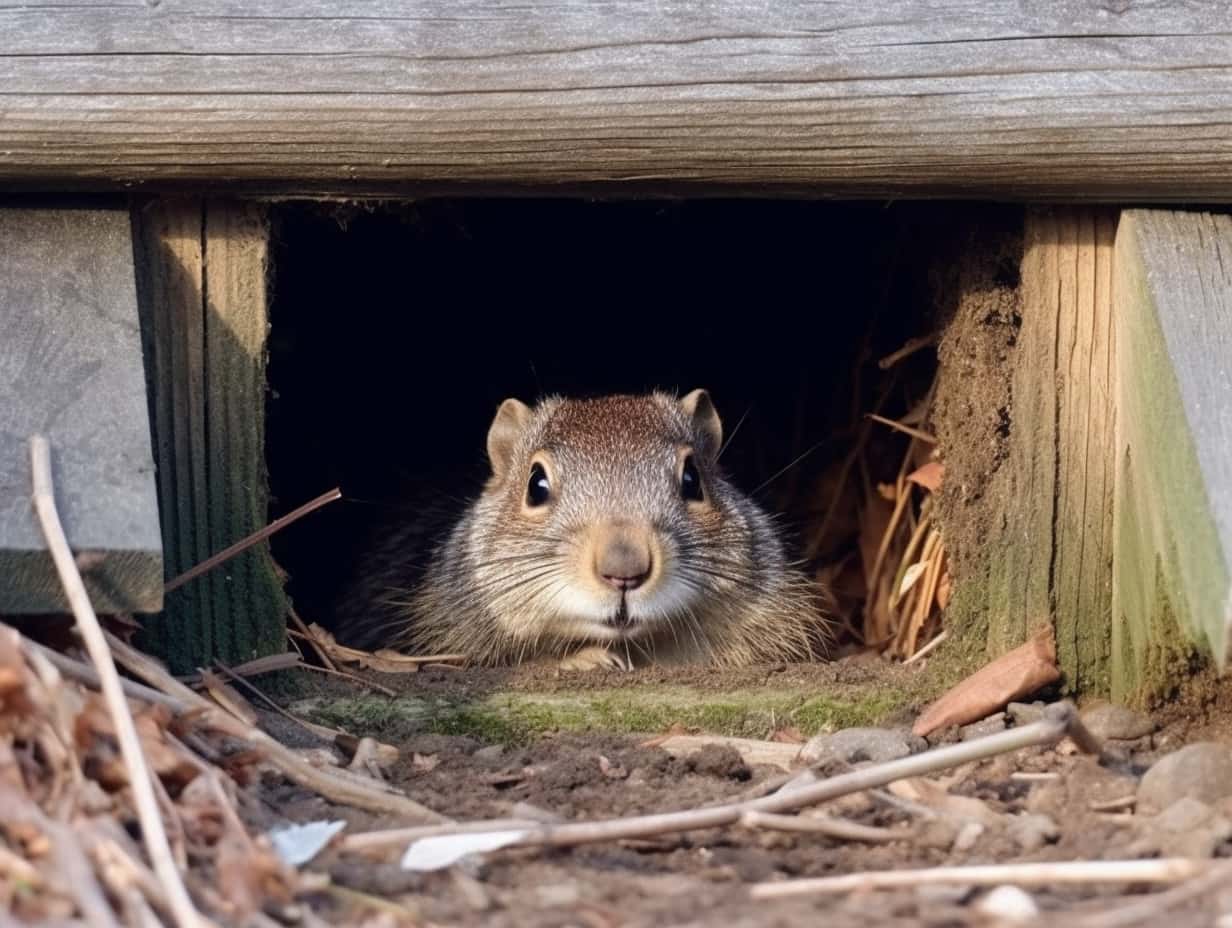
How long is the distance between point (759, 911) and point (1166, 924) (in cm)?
68

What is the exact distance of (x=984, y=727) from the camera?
4949mm

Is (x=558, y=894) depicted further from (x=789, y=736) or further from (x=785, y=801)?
(x=789, y=736)

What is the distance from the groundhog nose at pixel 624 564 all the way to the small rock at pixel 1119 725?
1.44 m

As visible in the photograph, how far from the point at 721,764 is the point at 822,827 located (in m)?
0.86

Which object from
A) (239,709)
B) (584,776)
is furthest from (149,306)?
(584,776)

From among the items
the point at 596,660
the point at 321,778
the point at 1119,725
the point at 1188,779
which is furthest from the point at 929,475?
the point at 321,778

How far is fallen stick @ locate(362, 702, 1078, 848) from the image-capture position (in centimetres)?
343

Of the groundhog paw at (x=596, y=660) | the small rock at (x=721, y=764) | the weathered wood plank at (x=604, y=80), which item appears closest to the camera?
the small rock at (x=721, y=764)

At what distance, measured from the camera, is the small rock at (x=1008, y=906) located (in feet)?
9.96

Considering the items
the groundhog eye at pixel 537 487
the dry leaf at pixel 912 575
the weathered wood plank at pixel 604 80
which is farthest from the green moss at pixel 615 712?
the weathered wood plank at pixel 604 80

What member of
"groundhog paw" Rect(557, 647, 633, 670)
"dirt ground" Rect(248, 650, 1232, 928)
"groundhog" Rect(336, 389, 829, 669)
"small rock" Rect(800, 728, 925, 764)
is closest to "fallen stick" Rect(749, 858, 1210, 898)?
"dirt ground" Rect(248, 650, 1232, 928)

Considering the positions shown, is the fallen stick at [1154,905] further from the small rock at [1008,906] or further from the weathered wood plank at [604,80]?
the weathered wood plank at [604,80]

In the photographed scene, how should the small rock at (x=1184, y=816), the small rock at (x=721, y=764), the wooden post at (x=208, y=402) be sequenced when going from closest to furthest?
the small rock at (x=1184, y=816), the small rock at (x=721, y=764), the wooden post at (x=208, y=402)

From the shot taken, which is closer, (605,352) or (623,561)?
(623,561)
